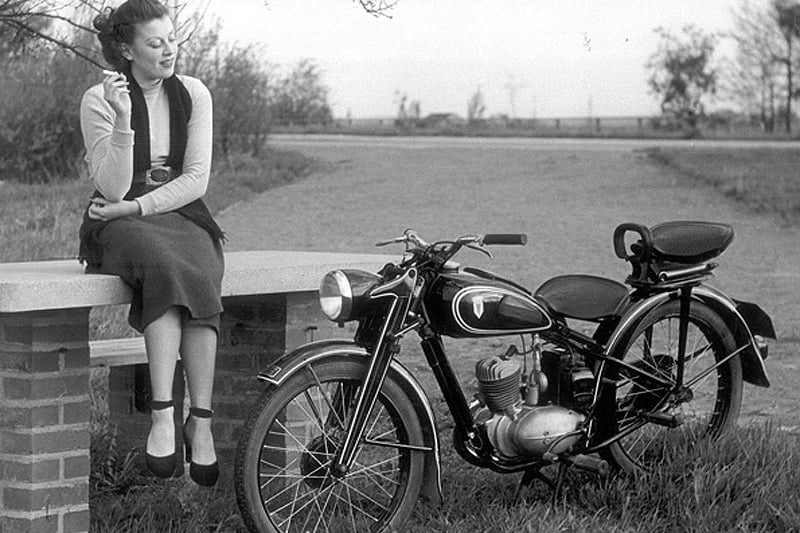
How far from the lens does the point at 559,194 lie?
60.2 ft

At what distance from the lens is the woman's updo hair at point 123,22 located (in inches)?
172

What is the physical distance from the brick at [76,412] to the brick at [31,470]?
0.13m

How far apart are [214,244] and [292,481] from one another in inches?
34.9

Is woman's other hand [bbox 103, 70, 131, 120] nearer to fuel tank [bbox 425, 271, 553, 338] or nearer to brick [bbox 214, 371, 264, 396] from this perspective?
fuel tank [bbox 425, 271, 553, 338]

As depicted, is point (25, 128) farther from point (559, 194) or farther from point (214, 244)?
point (214, 244)

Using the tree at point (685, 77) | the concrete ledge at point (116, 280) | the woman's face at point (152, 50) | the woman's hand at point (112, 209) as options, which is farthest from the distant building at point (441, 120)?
the woman's hand at point (112, 209)

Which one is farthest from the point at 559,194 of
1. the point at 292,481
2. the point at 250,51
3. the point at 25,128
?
the point at 292,481

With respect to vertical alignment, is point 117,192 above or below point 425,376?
above

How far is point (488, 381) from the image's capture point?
4500 millimetres

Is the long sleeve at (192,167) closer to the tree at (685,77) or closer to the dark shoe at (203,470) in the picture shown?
the dark shoe at (203,470)

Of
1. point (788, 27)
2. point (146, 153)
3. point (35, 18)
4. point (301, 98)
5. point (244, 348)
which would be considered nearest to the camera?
point (146, 153)

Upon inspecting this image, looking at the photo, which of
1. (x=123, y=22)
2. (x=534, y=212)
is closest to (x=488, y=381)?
(x=123, y=22)

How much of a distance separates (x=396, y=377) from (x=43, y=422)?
1.06 metres

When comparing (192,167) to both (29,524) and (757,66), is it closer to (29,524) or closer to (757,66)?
(29,524)
